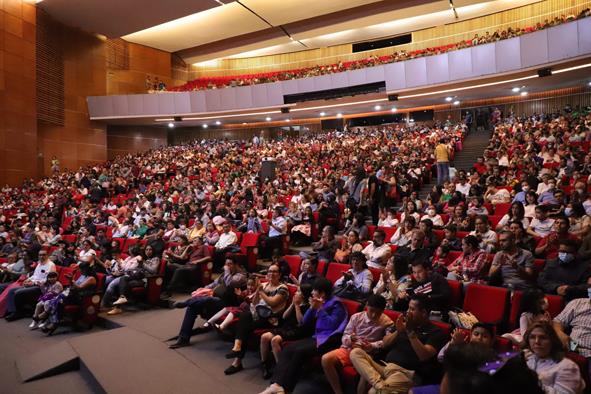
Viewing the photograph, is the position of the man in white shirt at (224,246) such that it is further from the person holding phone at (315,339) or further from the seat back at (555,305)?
the seat back at (555,305)

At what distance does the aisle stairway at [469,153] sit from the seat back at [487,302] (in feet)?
17.1

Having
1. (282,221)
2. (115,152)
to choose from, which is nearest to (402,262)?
(282,221)

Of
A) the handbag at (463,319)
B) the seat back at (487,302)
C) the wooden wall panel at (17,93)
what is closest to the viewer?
the handbag at (463,319)

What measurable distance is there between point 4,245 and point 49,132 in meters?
9.87

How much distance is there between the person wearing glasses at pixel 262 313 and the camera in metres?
3.52

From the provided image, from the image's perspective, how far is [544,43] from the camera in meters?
11.2

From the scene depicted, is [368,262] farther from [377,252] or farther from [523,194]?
[523,194]

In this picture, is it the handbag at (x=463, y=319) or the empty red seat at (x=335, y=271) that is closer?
the handbag at (x=463, y=319)

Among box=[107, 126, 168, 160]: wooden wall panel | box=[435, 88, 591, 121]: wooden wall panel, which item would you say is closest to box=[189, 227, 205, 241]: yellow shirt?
box=[435, 88, 591, 121]: wooden wall panel

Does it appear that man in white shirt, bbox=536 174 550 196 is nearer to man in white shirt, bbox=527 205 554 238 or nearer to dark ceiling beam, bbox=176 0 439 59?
man in white shirt, bbox=527 205 554 238

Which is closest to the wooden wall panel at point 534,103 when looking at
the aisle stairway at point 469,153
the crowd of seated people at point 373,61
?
the crowd of seated people at point 373,61

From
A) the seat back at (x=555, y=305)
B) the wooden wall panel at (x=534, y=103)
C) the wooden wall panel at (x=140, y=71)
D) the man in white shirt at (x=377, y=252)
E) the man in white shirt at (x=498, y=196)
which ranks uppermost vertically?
the wooden wall panel at (x=140, y=71)

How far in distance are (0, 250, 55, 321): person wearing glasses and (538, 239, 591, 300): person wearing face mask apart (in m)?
5.58

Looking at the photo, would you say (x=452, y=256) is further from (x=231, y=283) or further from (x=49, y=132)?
(x=49, y=132)
